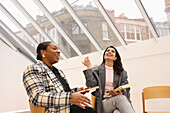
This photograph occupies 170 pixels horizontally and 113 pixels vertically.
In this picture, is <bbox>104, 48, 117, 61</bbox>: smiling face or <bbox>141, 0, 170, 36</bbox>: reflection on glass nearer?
<bbox>104, 48, 117, 61</bbox>: smiling face

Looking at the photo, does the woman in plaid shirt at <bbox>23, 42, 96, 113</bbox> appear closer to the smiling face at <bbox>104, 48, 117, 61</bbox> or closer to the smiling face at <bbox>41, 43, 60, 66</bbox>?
the smiling face at <bbox>41, 43, 60, 66</bbox>

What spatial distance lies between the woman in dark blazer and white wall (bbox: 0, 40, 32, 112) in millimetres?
4563

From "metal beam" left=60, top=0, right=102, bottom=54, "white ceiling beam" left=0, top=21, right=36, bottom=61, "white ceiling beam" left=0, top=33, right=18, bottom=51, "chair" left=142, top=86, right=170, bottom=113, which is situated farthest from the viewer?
"white ceiling beam" left=0, top=33, right=18, bottom=51

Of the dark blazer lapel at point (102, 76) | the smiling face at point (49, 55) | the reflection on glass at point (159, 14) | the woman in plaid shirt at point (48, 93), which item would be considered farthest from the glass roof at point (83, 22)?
the woman in plaid shirt at point (48, 93)

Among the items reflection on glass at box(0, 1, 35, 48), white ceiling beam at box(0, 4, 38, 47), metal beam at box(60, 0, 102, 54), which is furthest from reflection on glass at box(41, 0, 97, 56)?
white ceiling beam at box(0, 4, 38, 47)

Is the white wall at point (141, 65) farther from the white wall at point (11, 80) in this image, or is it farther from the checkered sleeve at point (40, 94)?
the checkered sleeve at point (40, 94)

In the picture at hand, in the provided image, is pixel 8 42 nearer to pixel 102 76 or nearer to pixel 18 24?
pixel 18 24

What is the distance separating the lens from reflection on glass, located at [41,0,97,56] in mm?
4539

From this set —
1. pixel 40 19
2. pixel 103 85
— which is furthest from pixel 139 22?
pixel 40 19

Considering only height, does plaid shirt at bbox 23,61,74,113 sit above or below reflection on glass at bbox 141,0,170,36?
below

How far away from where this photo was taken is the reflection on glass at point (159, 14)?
3.22 metres

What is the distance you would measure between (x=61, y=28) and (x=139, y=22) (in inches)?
76.5

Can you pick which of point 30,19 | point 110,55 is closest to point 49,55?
point 110,55

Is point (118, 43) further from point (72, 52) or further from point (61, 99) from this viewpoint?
point (61, 99)
